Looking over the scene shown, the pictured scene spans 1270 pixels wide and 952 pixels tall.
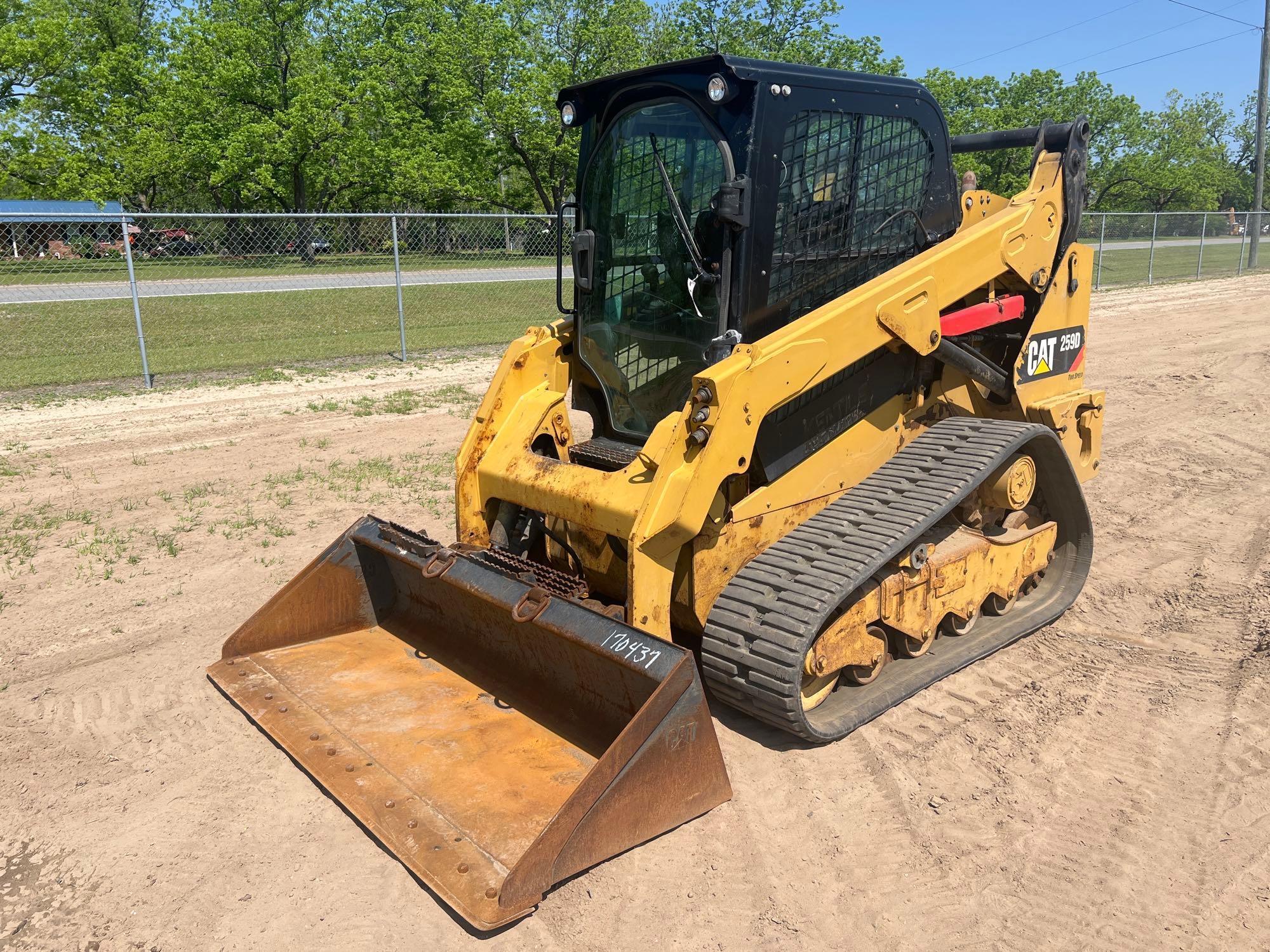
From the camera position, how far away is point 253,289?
53.7ft

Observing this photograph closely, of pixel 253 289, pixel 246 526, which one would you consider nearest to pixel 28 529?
pixel 246 526

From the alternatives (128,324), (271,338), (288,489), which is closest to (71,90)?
(128,324)

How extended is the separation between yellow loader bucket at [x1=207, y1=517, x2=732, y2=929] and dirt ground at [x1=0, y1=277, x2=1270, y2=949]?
0.15 metres

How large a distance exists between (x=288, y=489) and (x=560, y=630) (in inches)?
171

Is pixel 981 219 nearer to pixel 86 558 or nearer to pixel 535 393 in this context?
pixel 535 393

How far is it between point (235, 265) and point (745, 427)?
631 inches

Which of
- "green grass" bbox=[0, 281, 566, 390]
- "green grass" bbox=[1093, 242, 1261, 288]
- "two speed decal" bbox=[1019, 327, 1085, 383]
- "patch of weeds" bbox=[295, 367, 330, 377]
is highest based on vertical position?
"two speed decal" bbox=[1019, 327, 1085, 383]

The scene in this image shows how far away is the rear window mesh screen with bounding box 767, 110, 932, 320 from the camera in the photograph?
13.1ft

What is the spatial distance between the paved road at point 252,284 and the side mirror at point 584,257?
38.9 feet

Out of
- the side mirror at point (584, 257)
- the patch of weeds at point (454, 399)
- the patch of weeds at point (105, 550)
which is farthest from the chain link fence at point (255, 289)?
the side mirror at point (584, 257)

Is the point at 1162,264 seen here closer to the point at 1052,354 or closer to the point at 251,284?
the point at 251,284

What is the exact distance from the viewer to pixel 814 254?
414 centimetres

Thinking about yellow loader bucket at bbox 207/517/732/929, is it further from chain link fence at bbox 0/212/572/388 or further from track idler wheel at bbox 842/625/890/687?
chain link fence at bbox 0/212/572/388

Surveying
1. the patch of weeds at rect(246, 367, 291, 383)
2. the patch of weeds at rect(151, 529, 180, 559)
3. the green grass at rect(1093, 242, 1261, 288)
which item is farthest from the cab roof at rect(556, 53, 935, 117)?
the green grass at rect(1093, 242, 1261, 288)
